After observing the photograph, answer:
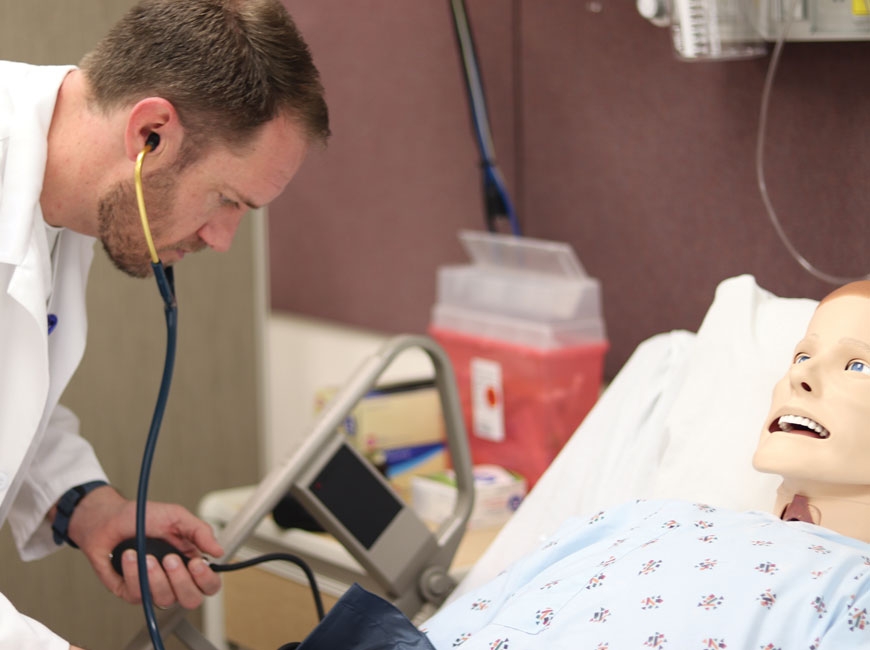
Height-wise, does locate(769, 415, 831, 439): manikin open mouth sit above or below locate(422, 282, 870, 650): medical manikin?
above

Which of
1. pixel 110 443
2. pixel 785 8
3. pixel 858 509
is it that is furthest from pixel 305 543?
pixel 785 8

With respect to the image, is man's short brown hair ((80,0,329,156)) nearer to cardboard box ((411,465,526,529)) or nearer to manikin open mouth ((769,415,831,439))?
manikin open mouth ((769,415,831,439))

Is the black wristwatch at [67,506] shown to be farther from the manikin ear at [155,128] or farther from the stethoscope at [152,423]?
the manikin ear at [155,128]

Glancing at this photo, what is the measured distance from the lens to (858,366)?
52.2 inches

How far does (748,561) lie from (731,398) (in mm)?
420

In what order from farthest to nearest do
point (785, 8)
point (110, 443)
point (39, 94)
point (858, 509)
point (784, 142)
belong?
point (110, 443) → point (784, 142) → point (785, 8) → point (39, 94) → point (858, 509)

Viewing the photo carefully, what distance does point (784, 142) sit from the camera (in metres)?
1.84

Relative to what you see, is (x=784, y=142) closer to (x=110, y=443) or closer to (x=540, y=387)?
(x=540, y=387)

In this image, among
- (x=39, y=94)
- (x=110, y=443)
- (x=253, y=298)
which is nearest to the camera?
(x=39, y=94)

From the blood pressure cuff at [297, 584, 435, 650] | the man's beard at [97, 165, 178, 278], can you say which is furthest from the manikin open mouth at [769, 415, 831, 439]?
the man's beard at [97, 165, 178, 278]

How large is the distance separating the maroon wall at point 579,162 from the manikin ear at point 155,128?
970 millimetres

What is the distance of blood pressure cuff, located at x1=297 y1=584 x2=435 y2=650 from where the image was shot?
1291 mm

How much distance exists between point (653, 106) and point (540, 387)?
54 centimetres

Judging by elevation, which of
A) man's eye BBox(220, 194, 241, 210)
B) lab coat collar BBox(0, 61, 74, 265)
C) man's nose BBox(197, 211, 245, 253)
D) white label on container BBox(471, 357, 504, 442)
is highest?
lab coat collar BBox(0, 61, 74, 265)
